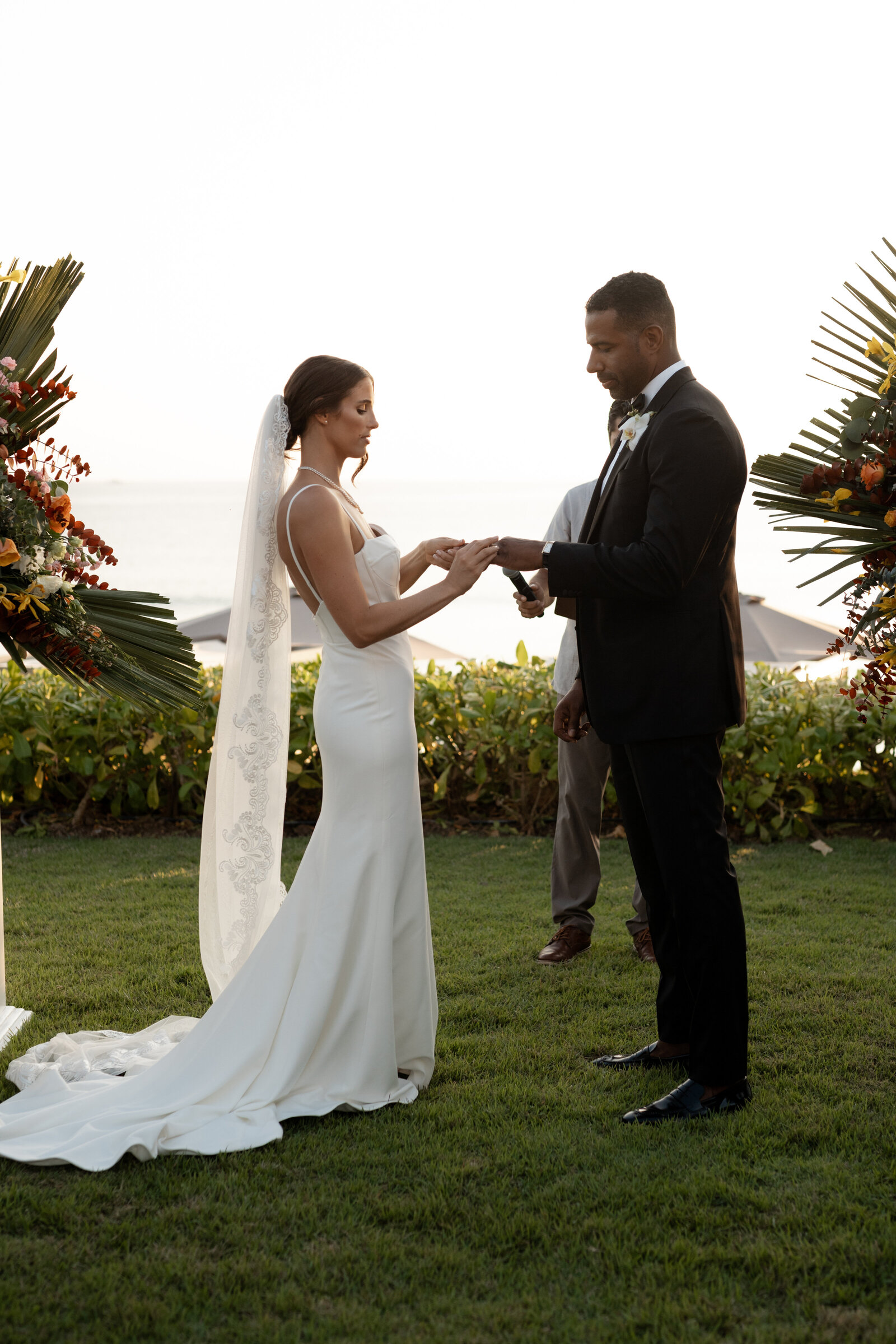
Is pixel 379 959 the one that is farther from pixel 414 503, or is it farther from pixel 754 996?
pixel 414 503

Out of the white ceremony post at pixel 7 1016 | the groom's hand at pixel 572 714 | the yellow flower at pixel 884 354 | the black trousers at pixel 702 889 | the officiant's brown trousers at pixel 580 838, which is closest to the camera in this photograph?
the yellow flower at pixel 884 354

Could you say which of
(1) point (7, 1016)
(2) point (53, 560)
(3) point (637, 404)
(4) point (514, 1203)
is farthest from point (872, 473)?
(1) point (7, 1016)

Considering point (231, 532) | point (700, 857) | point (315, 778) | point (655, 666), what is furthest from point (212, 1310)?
point (231, 532)

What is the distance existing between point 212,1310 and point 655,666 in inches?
77.5

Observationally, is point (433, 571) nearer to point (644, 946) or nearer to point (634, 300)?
point (644, 946)

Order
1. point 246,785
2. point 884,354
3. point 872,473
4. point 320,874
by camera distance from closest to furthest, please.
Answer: point 872,473 → point 884,354 → point 320,874 → point 246,785

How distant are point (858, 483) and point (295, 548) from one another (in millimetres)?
1726

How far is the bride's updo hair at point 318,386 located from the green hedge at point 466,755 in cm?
358

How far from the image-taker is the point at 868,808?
696 centimetres

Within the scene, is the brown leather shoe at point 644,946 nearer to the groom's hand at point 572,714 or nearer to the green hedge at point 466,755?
the groom's hand at point 572,714

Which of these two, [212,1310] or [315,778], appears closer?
[212,1310]

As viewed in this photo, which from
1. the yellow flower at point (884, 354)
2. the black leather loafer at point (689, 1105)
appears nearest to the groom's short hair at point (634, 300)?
the yellow flower at point (884, 354)

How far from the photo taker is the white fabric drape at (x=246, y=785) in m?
3.79

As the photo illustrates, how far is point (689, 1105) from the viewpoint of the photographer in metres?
3.22
